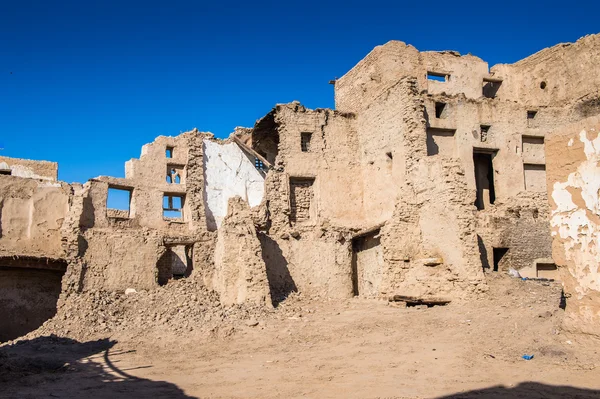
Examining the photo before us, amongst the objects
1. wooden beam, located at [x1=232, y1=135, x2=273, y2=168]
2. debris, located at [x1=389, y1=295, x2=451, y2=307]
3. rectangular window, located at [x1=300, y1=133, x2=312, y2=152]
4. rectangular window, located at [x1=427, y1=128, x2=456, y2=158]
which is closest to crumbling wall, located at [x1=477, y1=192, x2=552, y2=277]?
rectangular window, located at [x1=427, y1=128, x2=456, y2=158]

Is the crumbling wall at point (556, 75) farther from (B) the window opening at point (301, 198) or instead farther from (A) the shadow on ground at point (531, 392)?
(A) the shadow on ground at point (531, 392)

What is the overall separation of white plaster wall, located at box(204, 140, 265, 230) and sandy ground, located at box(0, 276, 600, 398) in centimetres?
851

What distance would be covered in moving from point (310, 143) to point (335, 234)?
3.72 meters

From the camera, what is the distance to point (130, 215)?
68.1 ft

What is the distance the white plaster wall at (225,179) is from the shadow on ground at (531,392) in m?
16.2

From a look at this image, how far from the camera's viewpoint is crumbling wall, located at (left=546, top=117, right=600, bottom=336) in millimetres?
8164

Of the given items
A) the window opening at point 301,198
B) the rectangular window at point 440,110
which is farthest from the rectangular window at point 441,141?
the window opening at point 301,198

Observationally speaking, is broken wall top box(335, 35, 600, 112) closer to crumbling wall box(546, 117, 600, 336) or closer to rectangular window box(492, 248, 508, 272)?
rectangular window box(492, 248, 508, 272)

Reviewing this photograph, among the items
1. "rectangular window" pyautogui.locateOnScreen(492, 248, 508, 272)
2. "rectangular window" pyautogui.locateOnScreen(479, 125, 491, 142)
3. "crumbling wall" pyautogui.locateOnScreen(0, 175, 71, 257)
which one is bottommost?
"rectangular window" pyautogui.locateOnScreen(492, 248, 508, 272)

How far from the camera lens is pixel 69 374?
10.9 meters

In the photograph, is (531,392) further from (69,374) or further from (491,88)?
(491,88)

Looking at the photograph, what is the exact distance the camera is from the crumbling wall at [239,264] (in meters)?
16.4

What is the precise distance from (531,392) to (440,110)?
1694 centimetres

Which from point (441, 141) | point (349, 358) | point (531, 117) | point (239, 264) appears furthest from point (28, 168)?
point (531, 117)
